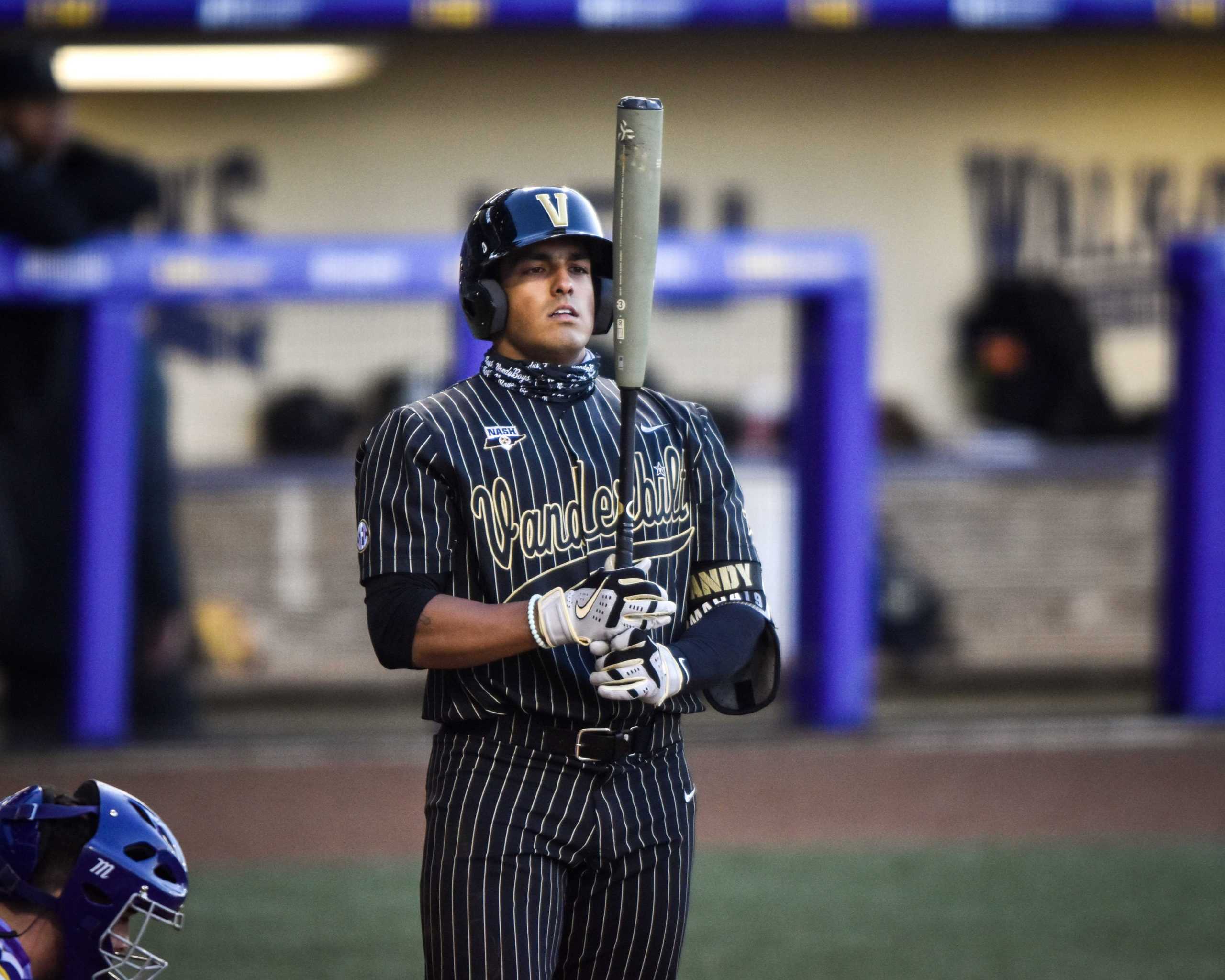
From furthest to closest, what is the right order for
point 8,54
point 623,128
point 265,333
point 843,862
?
point 265,333 → point 8,54 → point 843,862 → point 623,128

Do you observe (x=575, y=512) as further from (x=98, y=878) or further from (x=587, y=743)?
(x=98, y=878)

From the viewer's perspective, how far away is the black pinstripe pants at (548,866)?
2.56 metres

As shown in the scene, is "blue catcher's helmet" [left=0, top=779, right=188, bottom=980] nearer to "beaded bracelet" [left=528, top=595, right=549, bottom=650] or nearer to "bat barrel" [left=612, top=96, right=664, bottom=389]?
"beaded bracelet" [left=528, top=595, right=549, bottom=650]

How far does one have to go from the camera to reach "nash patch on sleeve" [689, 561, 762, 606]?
273cm

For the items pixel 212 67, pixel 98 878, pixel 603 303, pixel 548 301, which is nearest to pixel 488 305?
pixel 548 301

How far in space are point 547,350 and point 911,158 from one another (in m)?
8.56

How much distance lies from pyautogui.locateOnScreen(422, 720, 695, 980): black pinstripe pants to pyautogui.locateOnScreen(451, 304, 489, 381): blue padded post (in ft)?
15.0

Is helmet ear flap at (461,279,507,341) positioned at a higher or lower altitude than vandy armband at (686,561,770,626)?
higher

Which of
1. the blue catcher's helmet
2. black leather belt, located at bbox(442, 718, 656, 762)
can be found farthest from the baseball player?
the blue catcher's helmet

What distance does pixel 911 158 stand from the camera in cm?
1083

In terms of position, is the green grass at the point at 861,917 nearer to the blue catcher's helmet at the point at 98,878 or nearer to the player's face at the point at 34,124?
the blue catcher's helmet at the point at 98,878

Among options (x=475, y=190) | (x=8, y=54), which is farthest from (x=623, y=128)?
(x=475, y=190)

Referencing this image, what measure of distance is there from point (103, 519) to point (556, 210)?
189 inches

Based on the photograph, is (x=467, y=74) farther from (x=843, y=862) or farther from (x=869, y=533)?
(x=843, y=862)
